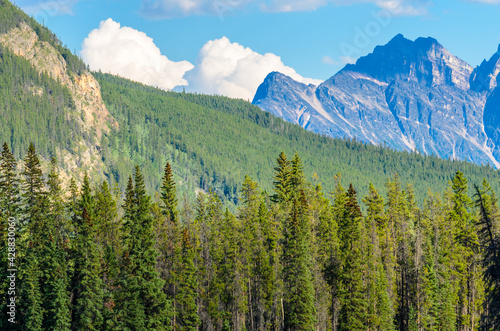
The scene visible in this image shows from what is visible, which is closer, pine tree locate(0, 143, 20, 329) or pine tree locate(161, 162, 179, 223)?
pine tree locate(0, 143, 20, 329)

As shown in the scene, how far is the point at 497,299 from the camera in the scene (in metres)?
27.8

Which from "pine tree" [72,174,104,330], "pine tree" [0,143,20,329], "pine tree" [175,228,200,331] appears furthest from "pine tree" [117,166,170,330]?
"pine tree" [0,143,20,329]

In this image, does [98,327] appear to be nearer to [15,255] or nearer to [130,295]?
[130,295]

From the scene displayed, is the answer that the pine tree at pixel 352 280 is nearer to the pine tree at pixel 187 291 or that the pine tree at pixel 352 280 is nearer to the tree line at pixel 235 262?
the tree line at pixel 235 262

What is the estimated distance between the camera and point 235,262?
213 ft

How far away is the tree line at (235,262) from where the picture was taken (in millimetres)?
55344

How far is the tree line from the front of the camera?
55.3 m

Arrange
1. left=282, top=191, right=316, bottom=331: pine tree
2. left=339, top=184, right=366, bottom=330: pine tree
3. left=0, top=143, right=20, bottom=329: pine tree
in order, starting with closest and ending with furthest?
left=0, top=143, right=20, bottom=329: pine tree < left=282, top=191, right=316, bottom=331: pine tree < left=339, top=184, right=366, bottom=330: pine tree

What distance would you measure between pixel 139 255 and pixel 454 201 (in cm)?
3931

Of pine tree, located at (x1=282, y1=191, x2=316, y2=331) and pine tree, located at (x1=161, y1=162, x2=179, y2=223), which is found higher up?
pine tree, located at (x1=161, y1=162, x2=179, y2=223)

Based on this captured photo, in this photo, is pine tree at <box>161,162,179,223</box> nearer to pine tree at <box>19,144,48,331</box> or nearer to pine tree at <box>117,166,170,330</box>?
pine tree at <box>117,166,170,330</box>

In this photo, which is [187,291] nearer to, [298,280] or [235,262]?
[235,262]

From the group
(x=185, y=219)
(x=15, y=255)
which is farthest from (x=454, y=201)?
(x=15, y=255)

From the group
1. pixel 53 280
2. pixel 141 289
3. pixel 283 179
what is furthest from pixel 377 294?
pixel 53 280
